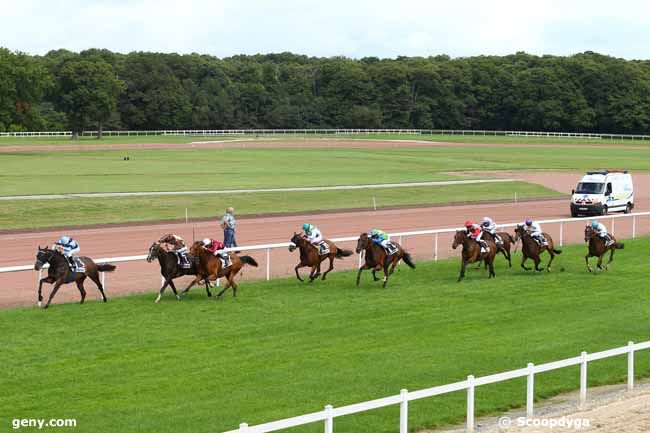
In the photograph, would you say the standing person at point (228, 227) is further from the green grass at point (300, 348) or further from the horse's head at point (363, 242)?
the horse's head at point (363, 242)

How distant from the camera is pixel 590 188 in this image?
37375 mm

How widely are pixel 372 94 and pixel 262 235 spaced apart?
9386cm

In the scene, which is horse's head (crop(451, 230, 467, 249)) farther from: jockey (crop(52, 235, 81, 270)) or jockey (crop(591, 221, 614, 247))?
jockey (crop(52, 235, 81, 270))

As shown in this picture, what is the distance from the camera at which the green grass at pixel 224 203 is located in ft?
108

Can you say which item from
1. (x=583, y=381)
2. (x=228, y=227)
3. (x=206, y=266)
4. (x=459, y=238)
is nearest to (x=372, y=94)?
(x=228, y=227)

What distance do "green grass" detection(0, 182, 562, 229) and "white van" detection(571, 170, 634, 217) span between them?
6140mm

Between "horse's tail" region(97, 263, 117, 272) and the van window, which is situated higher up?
the van window

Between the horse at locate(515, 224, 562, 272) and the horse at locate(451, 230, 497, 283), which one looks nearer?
the horse at locate(451, 230, 497, 283)

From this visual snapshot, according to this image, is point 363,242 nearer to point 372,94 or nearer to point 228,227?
point 228,227

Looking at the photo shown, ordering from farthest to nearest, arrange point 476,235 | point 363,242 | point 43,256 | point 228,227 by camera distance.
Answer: point 228,227, point 476,235, point 363,242, point 43,256

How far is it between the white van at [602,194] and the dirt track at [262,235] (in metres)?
1.04

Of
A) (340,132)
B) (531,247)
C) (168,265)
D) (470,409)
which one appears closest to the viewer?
(470,409)

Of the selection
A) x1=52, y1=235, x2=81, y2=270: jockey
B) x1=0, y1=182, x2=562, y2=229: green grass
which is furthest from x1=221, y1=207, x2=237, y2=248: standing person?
x1=0, y1=182, x2=562, y2=229: green grass

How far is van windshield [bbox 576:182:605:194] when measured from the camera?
122 ft
